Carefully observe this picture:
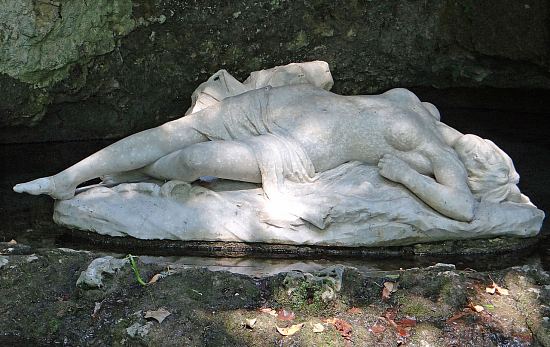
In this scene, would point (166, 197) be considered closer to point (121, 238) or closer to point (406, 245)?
point (121, 238)

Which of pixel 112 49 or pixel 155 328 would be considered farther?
pixel 112 49

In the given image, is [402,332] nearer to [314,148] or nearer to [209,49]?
[314,148]

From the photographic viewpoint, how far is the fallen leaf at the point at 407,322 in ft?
11.9

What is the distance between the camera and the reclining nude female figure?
183 inches

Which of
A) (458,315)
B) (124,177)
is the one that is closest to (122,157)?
(124,177)

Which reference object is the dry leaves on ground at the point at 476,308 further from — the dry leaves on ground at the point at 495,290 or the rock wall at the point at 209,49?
the rock wall at the point at 209,49

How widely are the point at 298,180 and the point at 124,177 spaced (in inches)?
42.6

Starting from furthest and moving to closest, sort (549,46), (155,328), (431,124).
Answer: (549,46)
(431,124)
(155,328)

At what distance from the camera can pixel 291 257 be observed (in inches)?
182

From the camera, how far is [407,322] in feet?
11.9

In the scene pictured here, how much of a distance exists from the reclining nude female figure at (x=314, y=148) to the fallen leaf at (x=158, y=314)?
1.22 m

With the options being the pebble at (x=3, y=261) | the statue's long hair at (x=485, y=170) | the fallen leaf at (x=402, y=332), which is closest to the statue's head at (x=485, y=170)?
the statue's long hair at (x=485, y=170)

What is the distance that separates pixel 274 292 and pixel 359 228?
1.05 m

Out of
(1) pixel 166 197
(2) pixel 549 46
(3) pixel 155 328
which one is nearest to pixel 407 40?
(2) pixel 549 46
